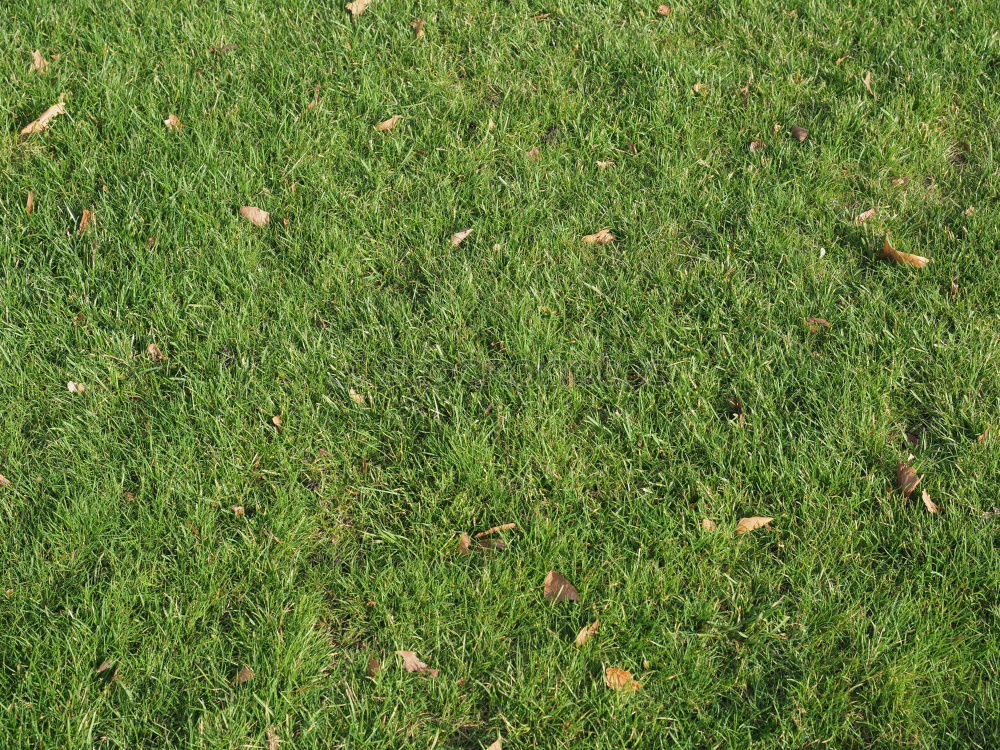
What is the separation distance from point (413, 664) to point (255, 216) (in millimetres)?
1993

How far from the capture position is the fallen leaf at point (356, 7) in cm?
498

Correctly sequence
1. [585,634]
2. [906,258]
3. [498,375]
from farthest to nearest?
[906,258] < [498,375] < [585,634]

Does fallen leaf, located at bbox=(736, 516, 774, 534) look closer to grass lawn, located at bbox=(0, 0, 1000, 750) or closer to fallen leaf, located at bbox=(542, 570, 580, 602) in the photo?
grass lawn, located at bbox=(0, 0, 1000, 750)

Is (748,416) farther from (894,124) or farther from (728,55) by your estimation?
(728,55)

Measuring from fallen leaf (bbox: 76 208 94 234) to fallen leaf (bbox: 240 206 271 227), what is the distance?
0.56 meters

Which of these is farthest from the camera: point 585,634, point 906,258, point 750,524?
point 906,258

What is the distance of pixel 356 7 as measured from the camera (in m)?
5.00

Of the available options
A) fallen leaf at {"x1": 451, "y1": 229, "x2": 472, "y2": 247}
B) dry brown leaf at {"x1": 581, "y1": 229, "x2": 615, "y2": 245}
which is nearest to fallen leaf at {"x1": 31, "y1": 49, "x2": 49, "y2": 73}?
fallen leaf at {"x1": 451, "y1": 229, "x2": 472, "y2": 247}

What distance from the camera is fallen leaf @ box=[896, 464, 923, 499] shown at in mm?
3082

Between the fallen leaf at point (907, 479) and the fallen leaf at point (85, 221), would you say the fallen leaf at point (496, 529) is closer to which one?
the fallen leaf at point (907, 479)

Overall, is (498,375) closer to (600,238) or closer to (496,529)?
Result: (496,529)

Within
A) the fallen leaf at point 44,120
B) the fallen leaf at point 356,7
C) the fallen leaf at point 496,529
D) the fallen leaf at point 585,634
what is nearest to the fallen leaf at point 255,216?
the fallen leaf at point 44,120

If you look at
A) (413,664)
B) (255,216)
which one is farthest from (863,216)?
(413,664)

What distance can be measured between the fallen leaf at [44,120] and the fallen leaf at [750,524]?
3236 mm
